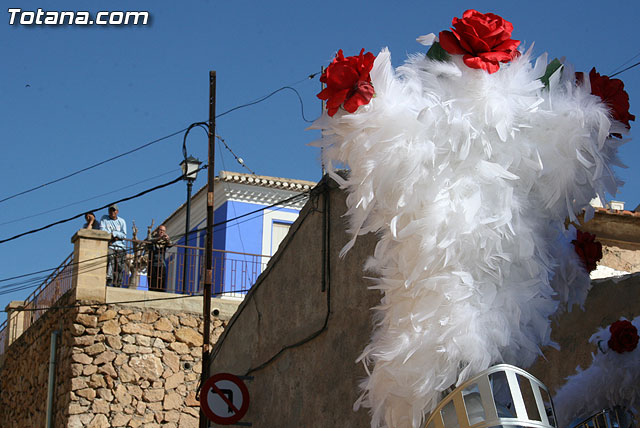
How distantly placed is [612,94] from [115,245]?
1222 centimetres

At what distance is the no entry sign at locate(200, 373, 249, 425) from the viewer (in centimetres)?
839

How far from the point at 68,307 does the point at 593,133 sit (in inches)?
462

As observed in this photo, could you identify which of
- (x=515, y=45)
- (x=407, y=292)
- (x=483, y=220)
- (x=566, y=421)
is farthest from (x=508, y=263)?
(x=566, y=421)

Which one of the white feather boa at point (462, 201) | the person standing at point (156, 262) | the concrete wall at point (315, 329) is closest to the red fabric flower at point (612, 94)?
the white feather boa at point (462, 201)

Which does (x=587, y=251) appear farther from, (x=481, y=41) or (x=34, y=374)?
(x=34, y=374)

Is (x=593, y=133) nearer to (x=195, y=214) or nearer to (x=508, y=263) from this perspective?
(x=508, y=263)

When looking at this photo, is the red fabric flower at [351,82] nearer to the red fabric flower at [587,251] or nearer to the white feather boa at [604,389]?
the red fabric flower at [587,251]

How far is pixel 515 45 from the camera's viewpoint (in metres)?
2.99

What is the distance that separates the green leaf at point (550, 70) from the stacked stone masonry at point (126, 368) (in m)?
11.1

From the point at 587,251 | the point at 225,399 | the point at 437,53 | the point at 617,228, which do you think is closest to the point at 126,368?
the point at 225,399

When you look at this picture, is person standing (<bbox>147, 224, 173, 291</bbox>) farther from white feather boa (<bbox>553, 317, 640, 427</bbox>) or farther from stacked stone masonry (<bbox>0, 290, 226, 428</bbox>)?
white feather boa (<bbox>553, 317, 640, 427</bbox>)

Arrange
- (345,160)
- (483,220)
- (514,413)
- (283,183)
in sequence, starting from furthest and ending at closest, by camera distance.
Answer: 1. (283,183)
2. (345,160)
3. (483,220)
4. (514,413)

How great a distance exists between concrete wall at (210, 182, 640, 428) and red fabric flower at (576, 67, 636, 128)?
237 centimetres

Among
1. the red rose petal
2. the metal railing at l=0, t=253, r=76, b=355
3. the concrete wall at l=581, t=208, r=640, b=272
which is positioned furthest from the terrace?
the red rose petal
